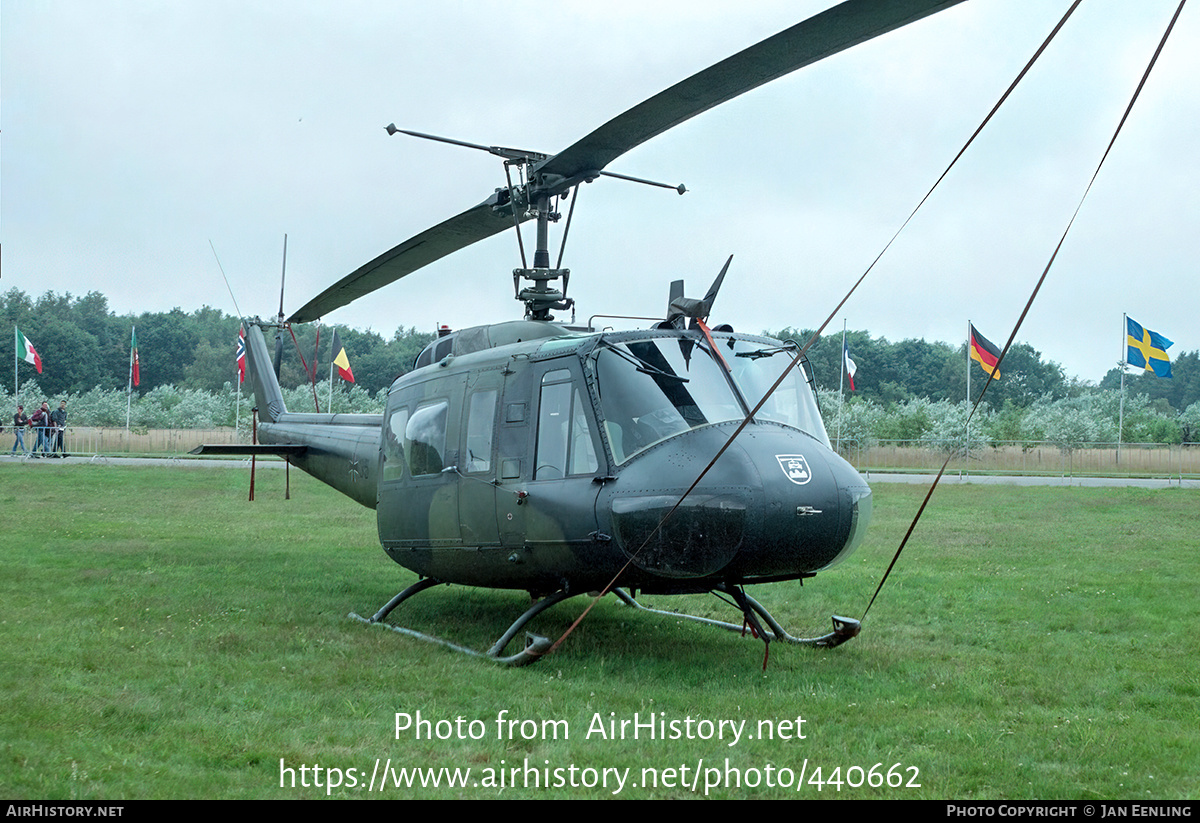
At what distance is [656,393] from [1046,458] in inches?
1255

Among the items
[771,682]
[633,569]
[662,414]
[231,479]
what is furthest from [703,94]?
[231,479]

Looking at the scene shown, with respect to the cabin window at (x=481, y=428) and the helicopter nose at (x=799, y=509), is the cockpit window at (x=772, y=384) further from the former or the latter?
the cabin window at (x=481, y=428)

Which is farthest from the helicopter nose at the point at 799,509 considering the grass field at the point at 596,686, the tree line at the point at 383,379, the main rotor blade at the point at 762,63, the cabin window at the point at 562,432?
the tree line at the point at 383,379

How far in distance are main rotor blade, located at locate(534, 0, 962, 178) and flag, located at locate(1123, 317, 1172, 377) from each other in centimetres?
2835

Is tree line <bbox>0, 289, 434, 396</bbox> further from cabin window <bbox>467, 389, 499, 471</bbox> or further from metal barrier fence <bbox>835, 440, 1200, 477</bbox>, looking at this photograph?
cabin window <bbox>467, 389, 499, 471</bbox>

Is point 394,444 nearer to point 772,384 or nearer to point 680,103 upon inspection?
point 772,384

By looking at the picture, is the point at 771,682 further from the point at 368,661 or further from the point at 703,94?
the point at 703,94

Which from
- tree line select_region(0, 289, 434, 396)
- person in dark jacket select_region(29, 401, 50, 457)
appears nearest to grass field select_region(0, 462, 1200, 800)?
person in dark jacket select_region(29, 401, 50, 457)

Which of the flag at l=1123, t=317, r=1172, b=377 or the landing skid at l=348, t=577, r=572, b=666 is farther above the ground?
the flag at l=1123, t=317, r=1172, b=377

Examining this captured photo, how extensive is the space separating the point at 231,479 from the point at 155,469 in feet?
13.4

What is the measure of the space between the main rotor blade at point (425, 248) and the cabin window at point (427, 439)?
4.49 ft

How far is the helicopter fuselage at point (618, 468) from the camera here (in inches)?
262

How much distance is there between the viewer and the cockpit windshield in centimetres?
713

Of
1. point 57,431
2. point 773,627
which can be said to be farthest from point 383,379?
point 773,627
